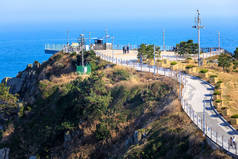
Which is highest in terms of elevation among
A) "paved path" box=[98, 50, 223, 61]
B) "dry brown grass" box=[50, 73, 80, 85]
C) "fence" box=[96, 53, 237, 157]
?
"paved path" box=[98, 50, 223, 61]

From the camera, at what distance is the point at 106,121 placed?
3869cm

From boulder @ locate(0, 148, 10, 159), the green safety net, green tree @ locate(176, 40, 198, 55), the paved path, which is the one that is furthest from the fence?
Answer: boulder @ locate(0, 148, 10, 159)

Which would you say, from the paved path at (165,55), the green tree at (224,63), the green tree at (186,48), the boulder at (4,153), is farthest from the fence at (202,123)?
the boulder at (4,153)

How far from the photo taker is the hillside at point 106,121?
92.8 ft

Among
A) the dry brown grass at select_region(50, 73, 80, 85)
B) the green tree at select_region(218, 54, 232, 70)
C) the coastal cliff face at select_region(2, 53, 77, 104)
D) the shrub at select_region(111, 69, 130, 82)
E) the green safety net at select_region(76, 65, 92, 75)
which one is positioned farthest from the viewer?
the coastal cliff face at select_region(2, 53, 77, 104)

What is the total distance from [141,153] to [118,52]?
4399cm

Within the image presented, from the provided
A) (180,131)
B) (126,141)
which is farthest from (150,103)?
(180,131)

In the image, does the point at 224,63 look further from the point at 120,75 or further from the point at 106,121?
the point at 106,121

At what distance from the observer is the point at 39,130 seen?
4281cm

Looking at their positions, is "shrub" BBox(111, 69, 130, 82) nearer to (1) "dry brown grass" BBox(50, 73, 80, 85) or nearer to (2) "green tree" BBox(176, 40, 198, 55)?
(1) "dry brown grass" BBox(50, 73, 80, 85)

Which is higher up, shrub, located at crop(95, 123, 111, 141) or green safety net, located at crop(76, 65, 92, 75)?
green safety net, located at crop(76, 65, 92, 75)

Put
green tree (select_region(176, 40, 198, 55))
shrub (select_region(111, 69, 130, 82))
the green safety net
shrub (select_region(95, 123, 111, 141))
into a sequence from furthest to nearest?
green tree (select_region(176, 40, 198, 55)) → the green safety net → shrub (select_region(111, 69, 130, 82)) → shrub (select_region(95, 123, 111, 141))

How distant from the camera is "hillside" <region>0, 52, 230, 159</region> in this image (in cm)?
2830

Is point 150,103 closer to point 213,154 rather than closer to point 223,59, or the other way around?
point 213,154
